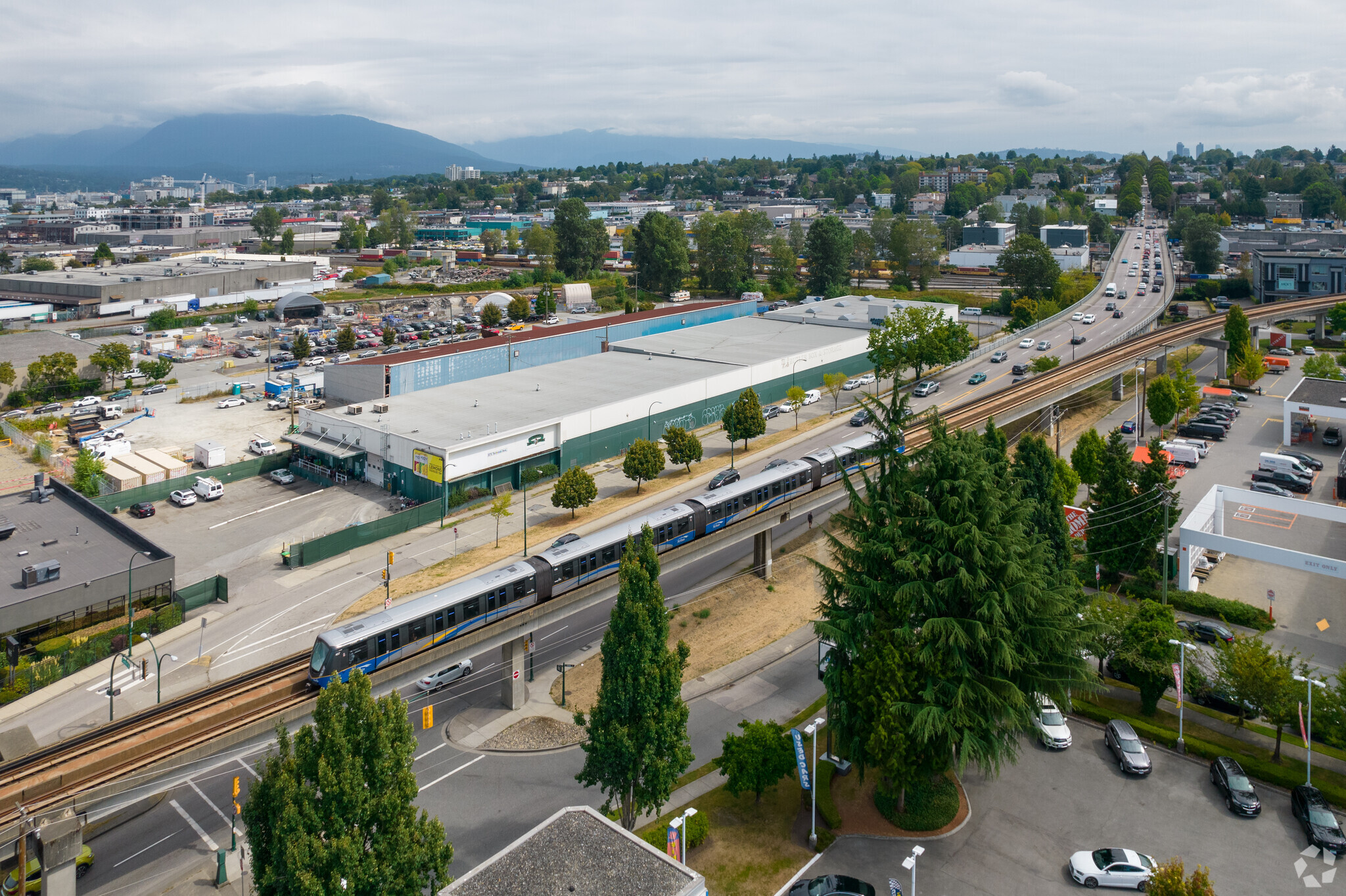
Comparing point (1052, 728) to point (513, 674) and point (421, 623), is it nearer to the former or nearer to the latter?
point (513, 674)

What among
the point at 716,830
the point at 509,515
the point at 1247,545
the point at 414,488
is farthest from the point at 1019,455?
the point at 414,488

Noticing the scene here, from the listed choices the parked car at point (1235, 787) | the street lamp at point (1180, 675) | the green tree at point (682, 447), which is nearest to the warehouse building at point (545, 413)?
the green tree at point (682, 447)

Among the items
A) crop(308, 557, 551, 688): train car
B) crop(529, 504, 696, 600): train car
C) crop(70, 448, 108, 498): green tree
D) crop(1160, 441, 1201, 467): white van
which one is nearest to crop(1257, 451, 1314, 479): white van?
crop(1160, 441, 1201, 467): white van

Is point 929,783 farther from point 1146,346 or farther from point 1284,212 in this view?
point 1284,212

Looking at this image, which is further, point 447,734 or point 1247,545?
point 1247,545

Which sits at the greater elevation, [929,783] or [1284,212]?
[1284,212]
